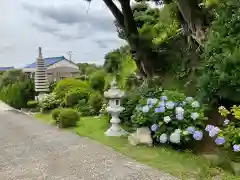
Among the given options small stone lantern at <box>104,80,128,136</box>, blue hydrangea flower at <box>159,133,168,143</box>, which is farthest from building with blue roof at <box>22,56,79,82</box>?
blue hydrangea flower at <box>159,133,168,143</box>

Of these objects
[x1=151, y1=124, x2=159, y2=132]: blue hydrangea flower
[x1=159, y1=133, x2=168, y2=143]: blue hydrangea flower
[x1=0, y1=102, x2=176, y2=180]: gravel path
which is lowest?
[x1=0, y1=102, x2=176, y2=180]: gravel path

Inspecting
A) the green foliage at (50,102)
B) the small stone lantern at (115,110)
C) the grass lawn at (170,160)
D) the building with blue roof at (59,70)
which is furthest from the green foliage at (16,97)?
the small stone lantern at (115,110)

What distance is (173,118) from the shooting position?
5297 millimetres

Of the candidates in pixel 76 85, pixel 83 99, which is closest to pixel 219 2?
pixel 83 99

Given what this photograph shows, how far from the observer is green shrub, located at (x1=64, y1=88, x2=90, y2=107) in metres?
11.0

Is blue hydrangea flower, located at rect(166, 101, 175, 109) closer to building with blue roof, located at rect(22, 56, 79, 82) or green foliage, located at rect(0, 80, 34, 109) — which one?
green foliage, located at rect(0, 80, 34, 109)

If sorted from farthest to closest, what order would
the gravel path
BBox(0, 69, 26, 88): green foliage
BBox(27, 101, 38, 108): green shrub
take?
BBox(0, 69, 26, 88): green foliage → BBox(27, 101, 38, 108): green shrub → the gravel path

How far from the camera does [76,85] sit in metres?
12.7

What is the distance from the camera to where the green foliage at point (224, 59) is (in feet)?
15.4

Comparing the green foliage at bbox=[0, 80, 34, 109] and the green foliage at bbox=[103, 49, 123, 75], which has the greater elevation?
the green foliage at bbox=[103, 49, 123, 75]

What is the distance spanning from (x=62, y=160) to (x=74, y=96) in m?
6.20

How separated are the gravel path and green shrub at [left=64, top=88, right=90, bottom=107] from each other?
3.61 meters

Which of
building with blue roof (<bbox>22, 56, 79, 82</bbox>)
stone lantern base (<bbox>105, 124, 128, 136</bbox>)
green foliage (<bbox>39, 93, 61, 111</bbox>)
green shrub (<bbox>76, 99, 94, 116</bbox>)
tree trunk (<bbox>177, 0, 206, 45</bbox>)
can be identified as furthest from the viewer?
building with blue roof (<bbox>22, 56, 79, 82</bbox>)

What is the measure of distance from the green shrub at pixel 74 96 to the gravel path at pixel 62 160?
361cm
